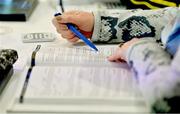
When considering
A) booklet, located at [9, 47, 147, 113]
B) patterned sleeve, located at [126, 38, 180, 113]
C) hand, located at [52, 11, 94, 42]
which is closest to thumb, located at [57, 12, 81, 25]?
hand, located at [52, 11, 94, 42]

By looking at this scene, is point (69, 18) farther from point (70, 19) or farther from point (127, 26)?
Result: point (127, 26)

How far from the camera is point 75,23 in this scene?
2.85 feet

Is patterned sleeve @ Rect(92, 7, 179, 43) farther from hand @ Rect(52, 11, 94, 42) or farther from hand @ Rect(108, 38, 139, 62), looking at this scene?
hand @ Rect(108, 38, 139, 62)

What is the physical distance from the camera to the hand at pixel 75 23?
2.83 ft

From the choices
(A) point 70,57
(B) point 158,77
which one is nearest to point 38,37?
(A) point 70,57

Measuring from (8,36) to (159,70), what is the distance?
0.52 m

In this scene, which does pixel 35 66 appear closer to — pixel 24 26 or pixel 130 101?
pixel 130 101

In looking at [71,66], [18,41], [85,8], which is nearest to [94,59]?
[71,66]

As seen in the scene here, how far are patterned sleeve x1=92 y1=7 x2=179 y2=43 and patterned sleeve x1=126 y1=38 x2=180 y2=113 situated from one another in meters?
0.24

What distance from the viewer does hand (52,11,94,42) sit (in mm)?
863

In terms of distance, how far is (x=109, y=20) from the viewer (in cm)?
89

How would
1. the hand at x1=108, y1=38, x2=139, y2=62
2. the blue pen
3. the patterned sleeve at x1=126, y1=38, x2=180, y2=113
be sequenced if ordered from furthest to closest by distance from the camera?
the blue pen, the hand at x1=108, y1=38, x2=139, y2=62, the patterned sleeve at x1=126, y1=38, x2=180, y2=113

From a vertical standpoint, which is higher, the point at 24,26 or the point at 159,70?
the point at 159,70

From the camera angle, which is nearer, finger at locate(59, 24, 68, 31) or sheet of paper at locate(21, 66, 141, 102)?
sheet of paper at locate(21, 66, 141, 102)
